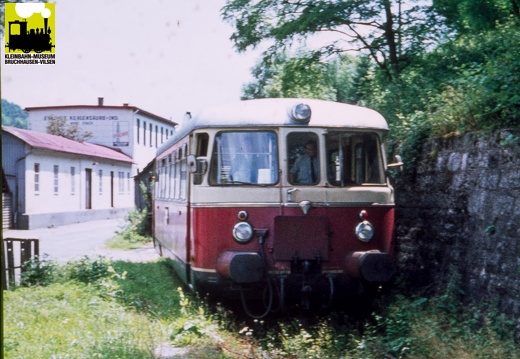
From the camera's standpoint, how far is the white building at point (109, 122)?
43.7 m

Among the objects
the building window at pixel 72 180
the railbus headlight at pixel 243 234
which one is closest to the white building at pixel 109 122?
the building window at pixel 72 180

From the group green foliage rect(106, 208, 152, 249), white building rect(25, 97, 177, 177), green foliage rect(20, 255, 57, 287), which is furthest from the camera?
white building rect(25, 97, 177, 177)

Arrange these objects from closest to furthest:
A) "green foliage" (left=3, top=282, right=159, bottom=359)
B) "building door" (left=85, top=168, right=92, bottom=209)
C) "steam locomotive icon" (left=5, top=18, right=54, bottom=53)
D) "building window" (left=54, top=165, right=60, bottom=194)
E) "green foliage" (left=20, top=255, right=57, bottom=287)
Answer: "steam locomotive icon" (left=5, top=18, right=54, bottom=53)
"green foliage" (left=3, top=282, right=159, bottom=359)
"green foliage" (left=20, top=255, right=57, bottom=287)
"building window" (left=54, top=165, right=60, bottom=194)
"building door" (left=85, top=168, right=92, bottom=209)

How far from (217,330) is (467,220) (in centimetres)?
335

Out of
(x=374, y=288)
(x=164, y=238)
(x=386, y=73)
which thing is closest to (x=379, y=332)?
(x=374, y=288)

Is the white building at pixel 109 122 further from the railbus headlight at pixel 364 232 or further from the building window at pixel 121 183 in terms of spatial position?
the railbus headlight at pixel 364 232

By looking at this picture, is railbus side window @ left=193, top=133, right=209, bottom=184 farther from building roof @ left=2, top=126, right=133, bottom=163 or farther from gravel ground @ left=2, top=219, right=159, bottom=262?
building roof @ left=2, top=126, right=133, bottom=163

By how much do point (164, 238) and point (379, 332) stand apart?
5.82m

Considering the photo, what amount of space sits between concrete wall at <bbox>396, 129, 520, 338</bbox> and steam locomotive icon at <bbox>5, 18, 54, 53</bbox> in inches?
195

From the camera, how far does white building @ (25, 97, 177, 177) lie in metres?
43.7

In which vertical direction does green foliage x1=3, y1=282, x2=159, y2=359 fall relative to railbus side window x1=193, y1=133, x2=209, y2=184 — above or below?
below

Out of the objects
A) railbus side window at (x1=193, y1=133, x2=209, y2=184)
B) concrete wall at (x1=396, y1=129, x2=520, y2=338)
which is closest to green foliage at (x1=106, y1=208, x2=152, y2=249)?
concrete wall at (x1=396, y1=129, x2=520, y2=338)

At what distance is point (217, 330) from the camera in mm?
8117

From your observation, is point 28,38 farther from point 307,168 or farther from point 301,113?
point 307,168
